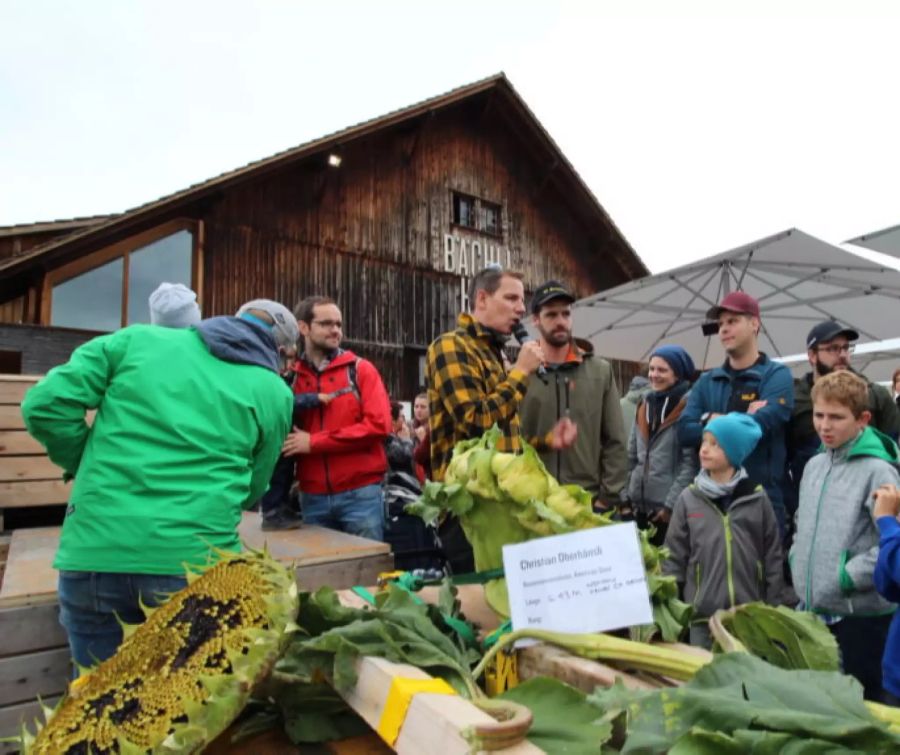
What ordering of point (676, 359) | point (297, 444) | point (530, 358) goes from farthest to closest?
point (676, 359), point (297, 444), point (530, 358)

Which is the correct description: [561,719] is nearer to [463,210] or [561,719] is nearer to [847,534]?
[847,534]

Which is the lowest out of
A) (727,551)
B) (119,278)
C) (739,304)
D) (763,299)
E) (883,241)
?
(727,551)

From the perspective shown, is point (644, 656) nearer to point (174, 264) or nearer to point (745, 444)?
point (745, 444)

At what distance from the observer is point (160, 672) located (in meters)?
0.82

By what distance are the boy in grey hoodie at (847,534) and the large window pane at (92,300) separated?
8.25m

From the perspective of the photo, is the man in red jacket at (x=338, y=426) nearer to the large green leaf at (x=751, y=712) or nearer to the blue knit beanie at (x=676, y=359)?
the blue knit beanie at (x=676, y=359)

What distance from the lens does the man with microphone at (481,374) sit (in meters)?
2.54

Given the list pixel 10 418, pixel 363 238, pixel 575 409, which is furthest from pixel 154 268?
pixel 575 409


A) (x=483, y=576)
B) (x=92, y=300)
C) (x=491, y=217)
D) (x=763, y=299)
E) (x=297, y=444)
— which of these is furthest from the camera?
(x=491, y=217)

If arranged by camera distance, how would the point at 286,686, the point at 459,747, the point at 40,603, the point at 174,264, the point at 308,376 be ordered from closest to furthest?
1. the point at 459,747
2. the point at 286,686
3. the point at 40,603
4. the point at 308,376
5. the point at 174,264

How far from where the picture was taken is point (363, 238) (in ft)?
38.4

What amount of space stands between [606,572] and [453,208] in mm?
12797

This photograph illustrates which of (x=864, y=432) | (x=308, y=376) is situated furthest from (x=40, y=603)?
(x=864, y=432)

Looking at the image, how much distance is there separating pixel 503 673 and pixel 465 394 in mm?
1587
